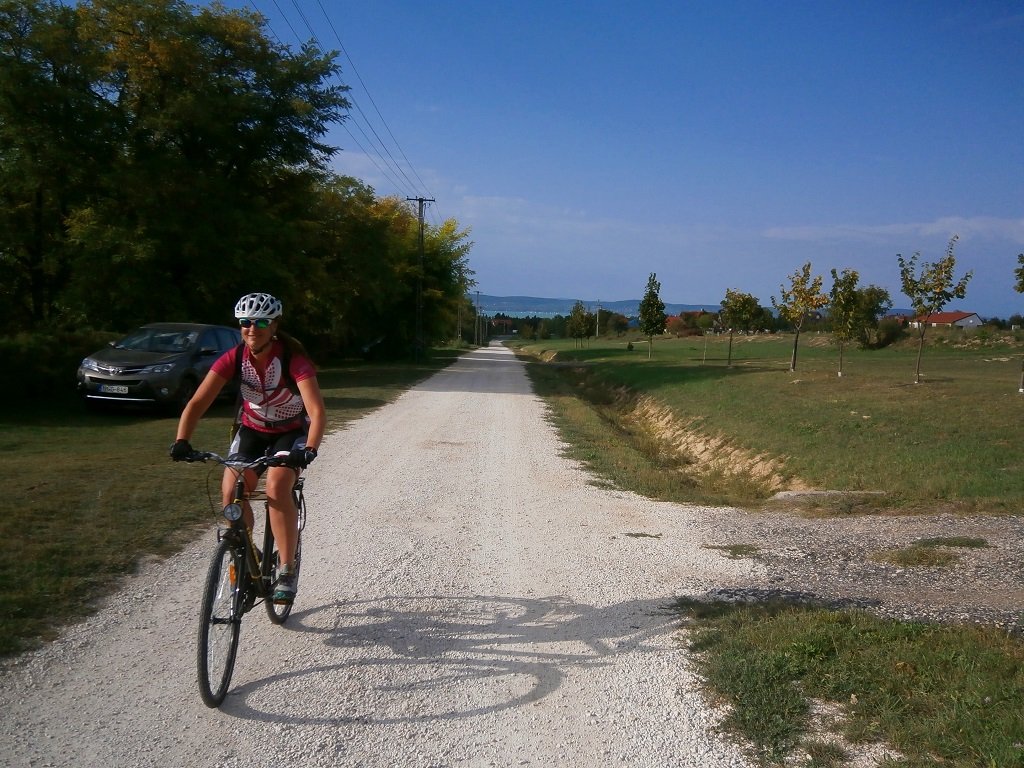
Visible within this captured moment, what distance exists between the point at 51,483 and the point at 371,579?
13.8 feet

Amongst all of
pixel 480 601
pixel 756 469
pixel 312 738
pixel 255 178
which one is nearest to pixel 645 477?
pixel 756 469

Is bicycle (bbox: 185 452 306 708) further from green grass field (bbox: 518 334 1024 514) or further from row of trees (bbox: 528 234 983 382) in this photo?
row of trees (bbox: 528 234 983 382)

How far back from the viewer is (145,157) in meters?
21.2

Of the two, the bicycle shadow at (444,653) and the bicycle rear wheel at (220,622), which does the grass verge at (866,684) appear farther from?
the bicycle rear wheel at (220,622)

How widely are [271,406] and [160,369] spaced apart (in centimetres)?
1063

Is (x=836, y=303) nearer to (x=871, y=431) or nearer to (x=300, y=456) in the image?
(x=871, y=431)

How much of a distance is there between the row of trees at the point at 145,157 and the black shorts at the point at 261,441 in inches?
628

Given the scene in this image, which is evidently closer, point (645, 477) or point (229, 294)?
point (645, 477)

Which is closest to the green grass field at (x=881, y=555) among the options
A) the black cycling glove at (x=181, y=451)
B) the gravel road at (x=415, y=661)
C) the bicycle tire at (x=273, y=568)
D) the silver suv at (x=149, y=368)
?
the gravel road at (x=415, y=661)

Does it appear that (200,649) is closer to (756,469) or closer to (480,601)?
(480,601)

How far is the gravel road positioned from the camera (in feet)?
11.8

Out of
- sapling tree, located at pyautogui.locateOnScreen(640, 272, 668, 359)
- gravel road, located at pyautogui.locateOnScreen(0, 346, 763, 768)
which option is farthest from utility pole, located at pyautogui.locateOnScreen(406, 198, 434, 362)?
gravel road, located at pyautogui.locateOnScreen(0, 346, 763, 768)

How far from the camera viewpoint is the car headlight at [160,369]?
555 inches

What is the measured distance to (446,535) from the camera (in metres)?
7.24
